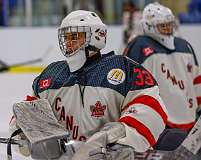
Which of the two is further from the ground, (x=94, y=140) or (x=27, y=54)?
(x=94, y=140)

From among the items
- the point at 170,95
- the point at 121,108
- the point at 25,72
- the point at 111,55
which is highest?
the point at 111,55

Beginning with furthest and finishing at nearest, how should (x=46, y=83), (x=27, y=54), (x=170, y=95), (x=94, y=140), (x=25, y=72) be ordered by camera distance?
(x=27, y=54)
(x=25, y=72)
(x=170, y=95)
(x=46, y=83)
(x=94, y=140)

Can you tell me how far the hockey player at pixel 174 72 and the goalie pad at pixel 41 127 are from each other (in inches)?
48.8

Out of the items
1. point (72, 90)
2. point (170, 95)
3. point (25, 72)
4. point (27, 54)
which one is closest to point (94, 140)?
point (72, 90)

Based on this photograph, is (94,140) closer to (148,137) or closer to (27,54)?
(148,137)

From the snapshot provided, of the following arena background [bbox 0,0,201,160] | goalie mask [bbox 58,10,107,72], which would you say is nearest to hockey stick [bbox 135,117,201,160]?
goalie mask [bbox 58,10,107,72]

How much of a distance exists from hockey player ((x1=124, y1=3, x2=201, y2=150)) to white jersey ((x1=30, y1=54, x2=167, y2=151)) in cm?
111

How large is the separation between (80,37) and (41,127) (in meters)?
0.40

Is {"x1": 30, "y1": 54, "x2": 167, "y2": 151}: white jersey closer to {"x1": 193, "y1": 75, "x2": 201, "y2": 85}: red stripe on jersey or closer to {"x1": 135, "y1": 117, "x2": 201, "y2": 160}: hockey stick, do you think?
{"x1": 135, "y1": 117, "x2": 201, "y2": 160}: hockey stick

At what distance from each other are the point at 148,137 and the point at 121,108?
0.19 meters

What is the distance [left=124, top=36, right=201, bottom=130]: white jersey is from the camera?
129 inches

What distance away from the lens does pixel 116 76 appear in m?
2.14

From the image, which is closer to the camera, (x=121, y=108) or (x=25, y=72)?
(x=121, y=108)

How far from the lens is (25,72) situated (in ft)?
21.2
